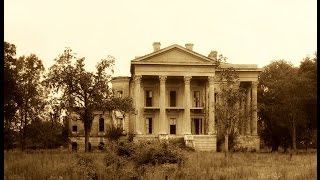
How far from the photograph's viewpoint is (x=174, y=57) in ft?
165

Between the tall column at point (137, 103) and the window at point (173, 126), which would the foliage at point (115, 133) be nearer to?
the tall column at point (137, 103)

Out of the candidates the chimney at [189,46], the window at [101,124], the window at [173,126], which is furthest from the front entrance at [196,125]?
the window at [101,124]

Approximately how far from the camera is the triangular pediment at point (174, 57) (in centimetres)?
4941

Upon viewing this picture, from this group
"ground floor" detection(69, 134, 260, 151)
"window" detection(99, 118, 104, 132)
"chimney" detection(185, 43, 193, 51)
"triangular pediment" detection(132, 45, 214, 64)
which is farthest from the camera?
"window" detection(99, 118, 104, 132)

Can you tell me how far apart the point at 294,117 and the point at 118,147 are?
87.5 ft

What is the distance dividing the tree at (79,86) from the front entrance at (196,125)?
17.5 meters

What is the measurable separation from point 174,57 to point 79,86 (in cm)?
1446

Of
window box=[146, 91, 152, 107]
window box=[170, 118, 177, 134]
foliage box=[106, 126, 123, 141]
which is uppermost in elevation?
window box=[146, 91, 152, 107]

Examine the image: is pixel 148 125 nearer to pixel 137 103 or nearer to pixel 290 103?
pixel 137 103

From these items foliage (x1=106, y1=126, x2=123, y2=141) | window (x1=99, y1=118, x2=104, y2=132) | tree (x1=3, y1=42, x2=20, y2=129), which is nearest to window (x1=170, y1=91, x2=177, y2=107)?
foliage (x1=106, y1=126, x2=123, y2=141)

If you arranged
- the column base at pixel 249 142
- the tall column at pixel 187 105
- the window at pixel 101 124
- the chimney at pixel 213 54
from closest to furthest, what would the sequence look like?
the tall column at pixel 187 105 → the column base at pixel 249 142 → the chimney at pixel 213 54 → the window at pixel 101 124

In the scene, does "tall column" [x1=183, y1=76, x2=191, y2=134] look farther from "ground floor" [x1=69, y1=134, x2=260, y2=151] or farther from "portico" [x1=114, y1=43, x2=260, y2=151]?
"ground floor" [x1=69, y1=134, x2=260, y2=151]

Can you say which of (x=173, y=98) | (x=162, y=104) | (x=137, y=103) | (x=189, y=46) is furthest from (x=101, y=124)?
(x=189, y=46)

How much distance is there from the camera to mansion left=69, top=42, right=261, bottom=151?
163ft
